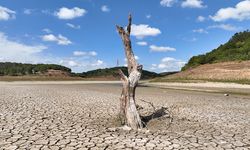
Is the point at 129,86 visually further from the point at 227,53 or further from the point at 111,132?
the point at 227,53

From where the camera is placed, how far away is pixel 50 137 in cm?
734

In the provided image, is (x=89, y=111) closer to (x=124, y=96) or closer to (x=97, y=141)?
(x=124, y=96)

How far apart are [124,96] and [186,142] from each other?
2.81 meters

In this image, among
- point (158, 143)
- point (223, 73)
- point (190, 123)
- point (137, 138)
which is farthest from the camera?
point (223, 73)

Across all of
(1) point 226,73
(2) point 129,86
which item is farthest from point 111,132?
(1) point 226,73

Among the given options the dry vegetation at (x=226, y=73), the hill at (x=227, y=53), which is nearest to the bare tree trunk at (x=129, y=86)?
the dry vegetation at (x=226, y=73)

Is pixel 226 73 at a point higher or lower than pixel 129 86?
higher

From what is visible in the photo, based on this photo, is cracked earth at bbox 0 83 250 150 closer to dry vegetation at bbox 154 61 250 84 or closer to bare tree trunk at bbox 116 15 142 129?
bare tree trunk at bbox 116 15 142 129

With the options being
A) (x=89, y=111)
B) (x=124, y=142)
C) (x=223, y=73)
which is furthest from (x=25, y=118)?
(x=223, y=73)

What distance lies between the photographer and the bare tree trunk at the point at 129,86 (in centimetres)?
863

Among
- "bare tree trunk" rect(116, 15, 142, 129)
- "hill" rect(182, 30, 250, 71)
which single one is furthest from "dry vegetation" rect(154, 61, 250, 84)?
"bare tree trunk" rect(116, 15, 142, 129)

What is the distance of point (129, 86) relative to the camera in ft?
29.2

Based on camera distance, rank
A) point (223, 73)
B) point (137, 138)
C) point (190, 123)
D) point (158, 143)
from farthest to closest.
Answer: point (223, 73) < point (190, 123) < point (137, 138) < point (158, 143)

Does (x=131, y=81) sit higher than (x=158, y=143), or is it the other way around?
(x=131, y=81)
